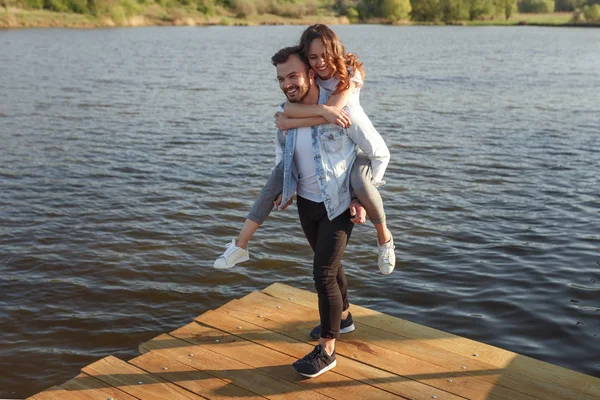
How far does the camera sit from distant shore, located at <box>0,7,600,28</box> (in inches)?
2611

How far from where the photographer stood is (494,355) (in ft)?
15.4

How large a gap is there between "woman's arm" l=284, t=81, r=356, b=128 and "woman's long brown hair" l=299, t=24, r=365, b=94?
0.04 meters

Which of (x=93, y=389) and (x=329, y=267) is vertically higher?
(x=329, y=267)

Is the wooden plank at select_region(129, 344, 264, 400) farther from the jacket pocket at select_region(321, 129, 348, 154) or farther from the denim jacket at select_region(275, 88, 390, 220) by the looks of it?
the jacket pocket at select_region(321, 129, 348, 154)

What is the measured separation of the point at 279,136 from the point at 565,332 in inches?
151

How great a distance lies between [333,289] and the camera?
4.34 meters

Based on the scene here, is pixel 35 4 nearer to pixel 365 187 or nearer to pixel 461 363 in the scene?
pixel 365 187

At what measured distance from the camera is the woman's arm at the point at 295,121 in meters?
4.11

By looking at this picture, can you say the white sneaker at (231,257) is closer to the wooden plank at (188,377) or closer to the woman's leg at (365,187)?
the wooden plank at (188,377)

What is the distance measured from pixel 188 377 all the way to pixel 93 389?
1.94 feet

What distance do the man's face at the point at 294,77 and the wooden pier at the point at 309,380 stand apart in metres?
1.78

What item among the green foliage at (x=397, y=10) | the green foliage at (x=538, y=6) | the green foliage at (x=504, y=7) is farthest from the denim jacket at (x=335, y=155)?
the green foliage at (x=538, y=6)

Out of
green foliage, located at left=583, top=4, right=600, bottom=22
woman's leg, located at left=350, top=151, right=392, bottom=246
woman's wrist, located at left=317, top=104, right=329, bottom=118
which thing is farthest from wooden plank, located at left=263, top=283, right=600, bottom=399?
green foliage, located at left=583, top=4, right=600, bottom=22

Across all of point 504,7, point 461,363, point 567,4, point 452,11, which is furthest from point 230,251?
point 567,4
